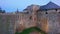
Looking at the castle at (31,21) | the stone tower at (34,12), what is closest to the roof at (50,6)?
the castle at (31,21)

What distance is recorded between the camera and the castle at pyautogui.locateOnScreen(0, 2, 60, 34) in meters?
13.2

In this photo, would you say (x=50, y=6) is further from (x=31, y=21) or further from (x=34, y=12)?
(x=31, y=21)

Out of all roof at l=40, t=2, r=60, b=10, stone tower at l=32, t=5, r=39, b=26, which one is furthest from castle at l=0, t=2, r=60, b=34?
roof at l=40, t=2, r=60, b=10

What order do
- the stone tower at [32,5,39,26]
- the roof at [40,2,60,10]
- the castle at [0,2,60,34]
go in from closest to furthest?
the castle at [0,2,60,34]
the stone tower at [32,5,39,26]
the roof at [40,2,60,10]

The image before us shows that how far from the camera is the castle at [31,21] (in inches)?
521

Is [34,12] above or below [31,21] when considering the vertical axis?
above

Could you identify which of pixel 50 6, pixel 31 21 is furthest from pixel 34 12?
pixel 50 6

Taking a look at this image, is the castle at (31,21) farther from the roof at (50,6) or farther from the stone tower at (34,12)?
the roof at (50,6)

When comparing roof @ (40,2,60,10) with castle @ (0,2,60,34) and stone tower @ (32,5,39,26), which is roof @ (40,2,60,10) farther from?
stone tower @ (32,5,39,26)

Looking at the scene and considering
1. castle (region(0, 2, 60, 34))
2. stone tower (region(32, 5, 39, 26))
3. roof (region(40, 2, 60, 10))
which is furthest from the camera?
roof (region(40, 2, 60, 10))

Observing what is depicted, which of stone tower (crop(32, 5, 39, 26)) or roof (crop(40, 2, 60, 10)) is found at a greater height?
roof (crop(40, 2, 60, 10))

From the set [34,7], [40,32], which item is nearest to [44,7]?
[34,7]

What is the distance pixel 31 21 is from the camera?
531 inches

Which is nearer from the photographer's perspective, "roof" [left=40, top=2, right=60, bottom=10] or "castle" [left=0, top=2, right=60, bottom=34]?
"castle" [left=0, top=2, right=60, bottom=34]
